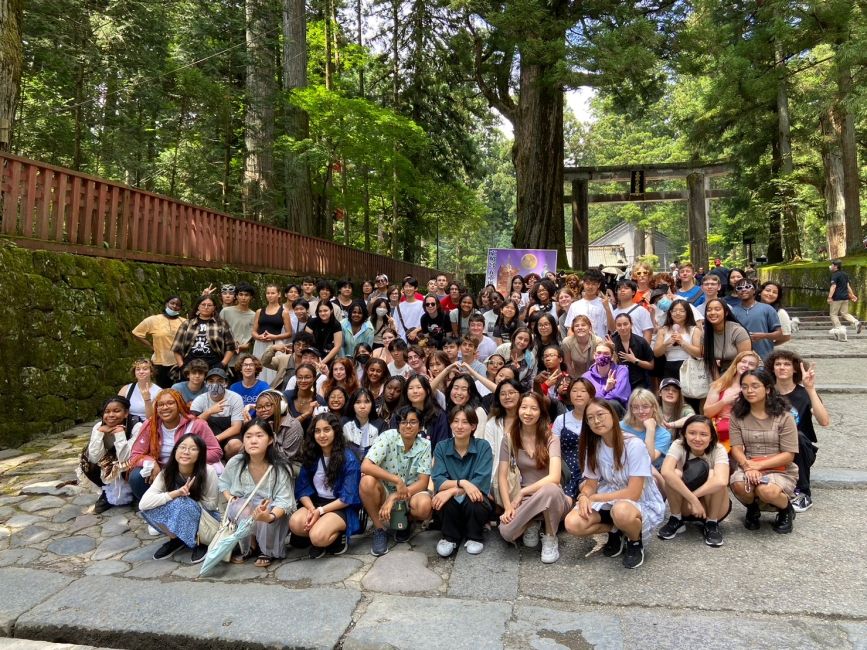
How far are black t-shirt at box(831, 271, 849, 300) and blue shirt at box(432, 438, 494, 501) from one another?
10.3 metres

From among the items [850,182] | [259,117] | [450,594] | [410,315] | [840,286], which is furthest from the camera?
[850,182]

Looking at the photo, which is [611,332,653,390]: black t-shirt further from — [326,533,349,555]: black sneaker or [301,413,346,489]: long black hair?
[326,533,349,555]: black sneaker

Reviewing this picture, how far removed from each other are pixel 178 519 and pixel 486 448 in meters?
2.17

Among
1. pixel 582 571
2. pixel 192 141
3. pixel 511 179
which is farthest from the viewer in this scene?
pixel 511 179

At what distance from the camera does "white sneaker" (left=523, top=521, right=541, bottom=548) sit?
3.72m

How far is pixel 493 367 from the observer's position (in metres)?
5.36

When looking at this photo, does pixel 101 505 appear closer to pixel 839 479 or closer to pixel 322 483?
pixel 322 483

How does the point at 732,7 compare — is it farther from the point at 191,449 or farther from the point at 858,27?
the point at 191,449

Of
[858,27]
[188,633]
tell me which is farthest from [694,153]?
[188,633]

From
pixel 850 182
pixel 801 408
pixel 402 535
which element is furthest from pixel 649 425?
pixel 850 182

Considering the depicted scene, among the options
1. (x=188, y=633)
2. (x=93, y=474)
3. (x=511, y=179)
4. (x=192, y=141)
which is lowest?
(x=188, y=633)

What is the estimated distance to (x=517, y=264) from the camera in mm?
12492

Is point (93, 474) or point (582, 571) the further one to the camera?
→ point (93, 474)

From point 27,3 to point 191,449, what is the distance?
1205 centimetres
